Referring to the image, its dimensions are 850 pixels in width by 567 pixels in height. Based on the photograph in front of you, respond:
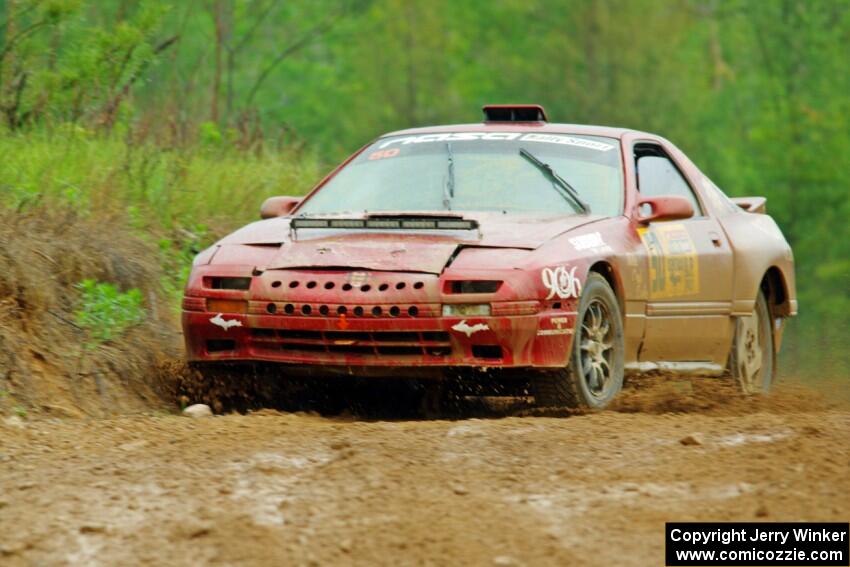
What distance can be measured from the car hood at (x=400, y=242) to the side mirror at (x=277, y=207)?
72cm

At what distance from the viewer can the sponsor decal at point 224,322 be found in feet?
24.3

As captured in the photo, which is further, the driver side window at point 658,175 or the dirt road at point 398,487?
the driver side window at point 658,175

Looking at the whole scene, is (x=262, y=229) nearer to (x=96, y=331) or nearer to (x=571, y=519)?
(x=96, y=331)

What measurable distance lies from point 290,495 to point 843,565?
5.72 ft

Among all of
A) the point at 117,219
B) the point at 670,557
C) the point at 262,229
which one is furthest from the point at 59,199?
the point at 670,557

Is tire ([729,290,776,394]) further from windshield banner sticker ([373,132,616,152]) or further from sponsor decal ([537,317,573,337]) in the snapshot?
sponsor decal ([537,317,573,337])

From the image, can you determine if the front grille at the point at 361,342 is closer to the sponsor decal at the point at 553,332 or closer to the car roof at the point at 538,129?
the sponsor decal at the point at 553,332

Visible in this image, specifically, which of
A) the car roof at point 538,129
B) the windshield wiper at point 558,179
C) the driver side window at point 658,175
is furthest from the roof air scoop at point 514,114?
the windshield wiper at point 558,179

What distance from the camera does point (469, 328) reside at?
7098 mm

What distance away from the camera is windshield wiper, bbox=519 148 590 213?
27.0ft

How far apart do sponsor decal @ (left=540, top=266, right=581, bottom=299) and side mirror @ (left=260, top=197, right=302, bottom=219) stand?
6.23 ft

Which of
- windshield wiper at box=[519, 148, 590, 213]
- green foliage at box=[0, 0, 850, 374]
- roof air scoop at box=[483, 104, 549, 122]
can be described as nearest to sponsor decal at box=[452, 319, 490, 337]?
windshield wiper at box=[519, 148, 590, 213]

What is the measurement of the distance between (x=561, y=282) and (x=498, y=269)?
13.0 inches

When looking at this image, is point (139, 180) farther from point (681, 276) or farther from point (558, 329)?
point (558, 329)
